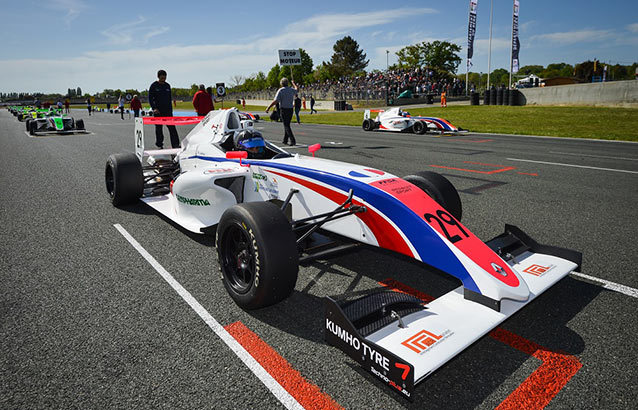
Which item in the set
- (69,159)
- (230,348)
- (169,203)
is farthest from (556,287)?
(69,159)

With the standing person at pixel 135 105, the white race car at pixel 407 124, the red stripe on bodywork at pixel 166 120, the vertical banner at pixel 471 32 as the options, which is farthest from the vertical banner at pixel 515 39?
the red stripe on bodywork at pixel 166 120

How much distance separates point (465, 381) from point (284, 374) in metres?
1.03

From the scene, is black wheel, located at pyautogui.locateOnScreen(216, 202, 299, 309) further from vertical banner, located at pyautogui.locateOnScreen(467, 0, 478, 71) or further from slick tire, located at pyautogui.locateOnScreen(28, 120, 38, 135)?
vertical banner, located at pyautogui.locateOnScreen(467, 0, 478, 71)

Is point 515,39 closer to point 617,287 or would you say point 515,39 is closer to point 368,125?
point 368,125

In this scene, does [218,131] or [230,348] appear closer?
[230,348]

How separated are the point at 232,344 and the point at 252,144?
238 cm

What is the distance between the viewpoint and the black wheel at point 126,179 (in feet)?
19.2

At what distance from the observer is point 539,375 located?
7.71 feet

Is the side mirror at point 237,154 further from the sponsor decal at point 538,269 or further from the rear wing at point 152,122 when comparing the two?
the sponsor decal at point 538,269

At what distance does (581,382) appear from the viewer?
2283mm

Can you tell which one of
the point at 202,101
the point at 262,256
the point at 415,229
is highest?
the point at 202,101

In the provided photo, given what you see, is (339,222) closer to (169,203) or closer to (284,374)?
(284,374)

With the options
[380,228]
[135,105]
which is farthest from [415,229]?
[135,105]

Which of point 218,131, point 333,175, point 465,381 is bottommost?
point 465,381
